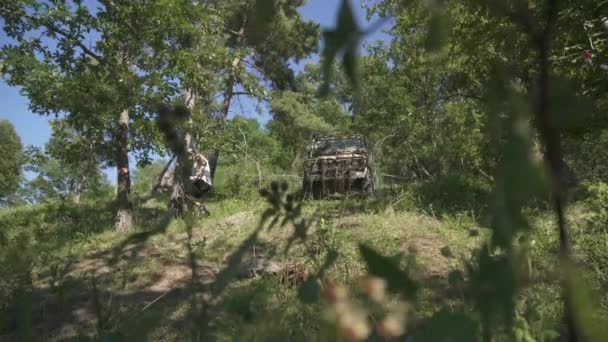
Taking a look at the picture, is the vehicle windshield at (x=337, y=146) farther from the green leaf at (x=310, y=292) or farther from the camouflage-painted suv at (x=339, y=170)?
the green leaf at (x=310, y=292)

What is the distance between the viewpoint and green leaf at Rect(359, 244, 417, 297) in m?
0.32

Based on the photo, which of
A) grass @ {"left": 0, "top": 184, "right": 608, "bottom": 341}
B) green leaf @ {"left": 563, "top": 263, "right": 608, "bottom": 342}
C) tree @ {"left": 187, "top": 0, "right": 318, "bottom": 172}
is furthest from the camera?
tree @ {"left": 187, "top": 0, "right": 318, "bottom": 172}

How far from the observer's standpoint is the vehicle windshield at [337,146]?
421 inches

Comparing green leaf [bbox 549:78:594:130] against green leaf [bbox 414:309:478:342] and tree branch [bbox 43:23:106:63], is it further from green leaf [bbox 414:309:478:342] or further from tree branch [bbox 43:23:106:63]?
tree branch [bbox 43:23:106:63]

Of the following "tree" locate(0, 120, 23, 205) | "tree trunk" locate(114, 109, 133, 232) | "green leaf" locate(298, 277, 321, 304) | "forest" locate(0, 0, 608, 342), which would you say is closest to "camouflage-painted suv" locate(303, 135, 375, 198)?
"forest" locate(0, 0, 608, 342)

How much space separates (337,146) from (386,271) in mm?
10696

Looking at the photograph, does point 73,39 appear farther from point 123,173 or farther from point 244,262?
point 244,262

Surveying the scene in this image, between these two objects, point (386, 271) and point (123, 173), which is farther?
point (123, 173)

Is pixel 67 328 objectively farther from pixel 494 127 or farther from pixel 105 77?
pixel 105 77

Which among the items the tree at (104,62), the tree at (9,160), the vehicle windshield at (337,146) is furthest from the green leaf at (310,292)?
the tree at (9,160)

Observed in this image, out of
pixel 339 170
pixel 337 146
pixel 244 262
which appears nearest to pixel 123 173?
pixel 339 170

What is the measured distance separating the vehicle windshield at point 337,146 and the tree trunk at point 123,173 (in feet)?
14.1

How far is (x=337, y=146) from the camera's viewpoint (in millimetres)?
10969

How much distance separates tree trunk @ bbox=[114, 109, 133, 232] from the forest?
3 centimetres
